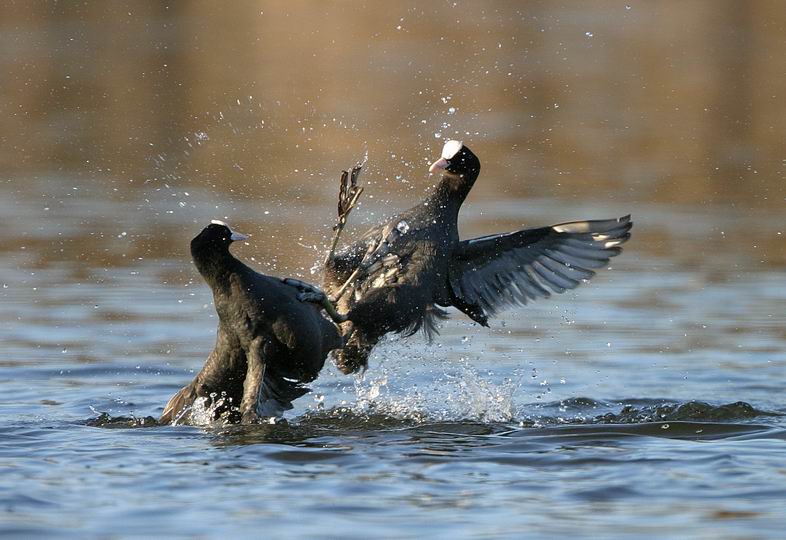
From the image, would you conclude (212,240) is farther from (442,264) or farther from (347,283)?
(442,264)

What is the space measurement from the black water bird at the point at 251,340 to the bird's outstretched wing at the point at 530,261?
0.93m

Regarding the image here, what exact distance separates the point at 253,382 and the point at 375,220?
4.19 metres

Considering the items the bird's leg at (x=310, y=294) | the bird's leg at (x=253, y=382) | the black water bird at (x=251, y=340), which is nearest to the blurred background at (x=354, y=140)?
the bird's leg at (x=310, y=294)

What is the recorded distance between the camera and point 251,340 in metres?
5.68

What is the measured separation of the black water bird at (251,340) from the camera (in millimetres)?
5598

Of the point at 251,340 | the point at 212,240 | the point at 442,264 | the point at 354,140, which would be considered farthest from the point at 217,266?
the point at 354,140

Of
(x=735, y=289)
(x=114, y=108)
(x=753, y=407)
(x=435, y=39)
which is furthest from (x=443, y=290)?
(x=435, y=39)

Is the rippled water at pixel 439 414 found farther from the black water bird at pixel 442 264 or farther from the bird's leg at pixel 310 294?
the bird's leg at pixel 310 294

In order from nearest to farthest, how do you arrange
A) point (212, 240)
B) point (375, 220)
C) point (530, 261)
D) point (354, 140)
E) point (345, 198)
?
point (212, 240) → point (345, 198) → point (530, 261) → point (375, 220) → point (354, 140)

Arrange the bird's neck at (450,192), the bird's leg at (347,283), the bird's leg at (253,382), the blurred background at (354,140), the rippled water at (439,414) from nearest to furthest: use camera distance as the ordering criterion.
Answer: the rippled water at (439,414) → the bird's leg at (253,382) → the bird's leg at (347,283) → the bird's neck at (450,192) → the blurred background at (354,140)

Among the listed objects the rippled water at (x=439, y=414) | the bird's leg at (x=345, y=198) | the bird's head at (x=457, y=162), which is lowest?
the rippled water at (x=439, y=414)

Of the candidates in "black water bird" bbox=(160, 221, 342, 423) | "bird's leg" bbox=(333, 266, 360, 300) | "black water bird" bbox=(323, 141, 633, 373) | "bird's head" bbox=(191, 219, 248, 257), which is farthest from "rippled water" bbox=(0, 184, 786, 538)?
"bird's head" bbox=(191, 219, 248, 257)

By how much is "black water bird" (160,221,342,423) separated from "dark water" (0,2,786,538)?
0.53 feet

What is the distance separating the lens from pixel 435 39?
1817 cm
